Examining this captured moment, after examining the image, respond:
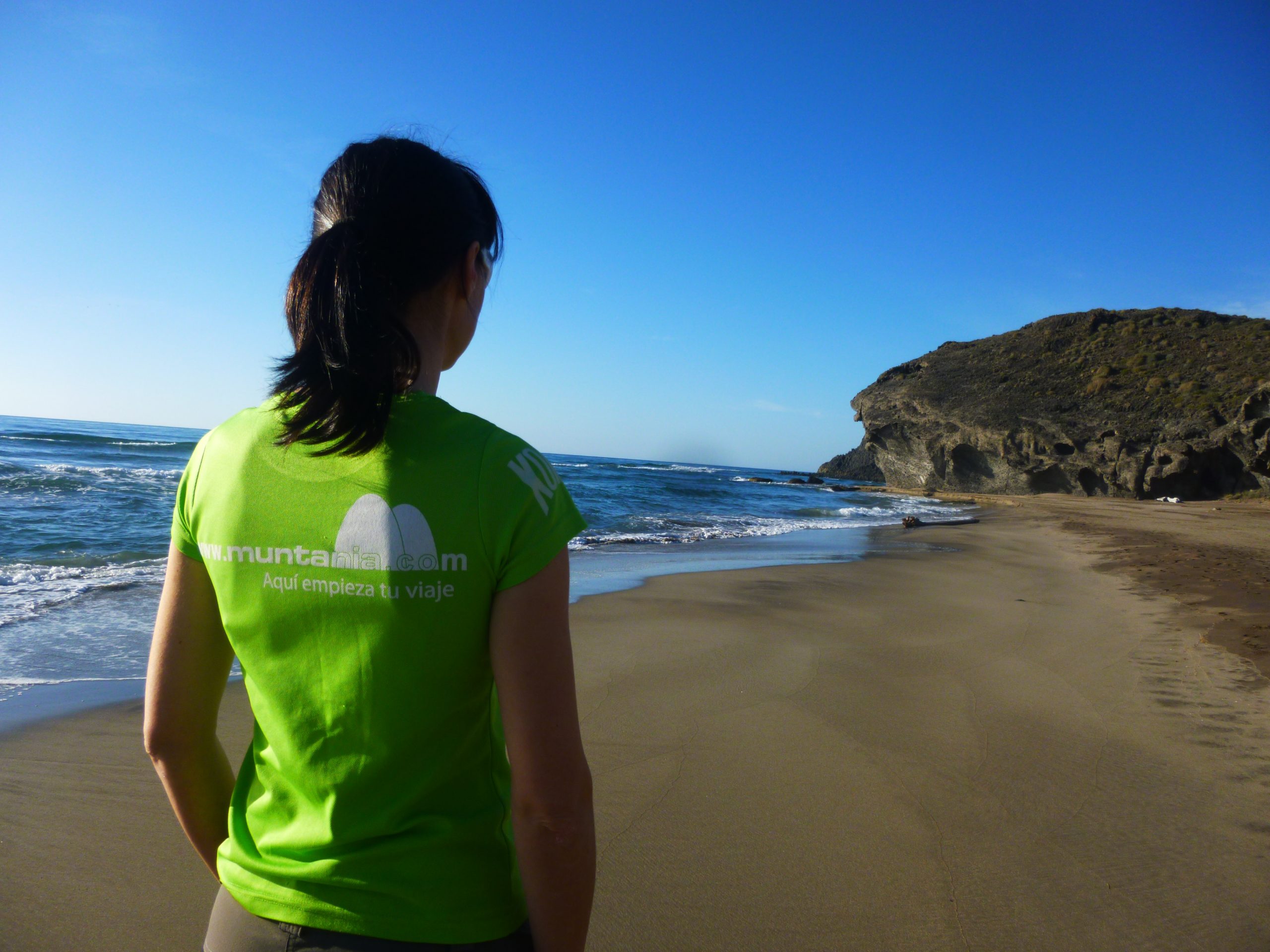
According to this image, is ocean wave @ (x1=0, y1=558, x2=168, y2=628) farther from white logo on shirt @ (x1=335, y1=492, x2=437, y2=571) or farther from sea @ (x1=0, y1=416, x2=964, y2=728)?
white logo on shirt @ (x1=335, y1=492, x2=437, y2=571)

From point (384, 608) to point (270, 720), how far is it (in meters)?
0.26

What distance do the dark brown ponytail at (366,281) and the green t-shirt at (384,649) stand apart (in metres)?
0.04

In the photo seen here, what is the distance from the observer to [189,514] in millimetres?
916

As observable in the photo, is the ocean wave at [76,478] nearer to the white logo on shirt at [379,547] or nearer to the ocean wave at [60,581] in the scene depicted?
the ocean wave at [60,581]

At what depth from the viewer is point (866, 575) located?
7906 mm

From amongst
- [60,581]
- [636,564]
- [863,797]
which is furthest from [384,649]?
[636,564]

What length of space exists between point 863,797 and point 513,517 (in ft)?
7.84

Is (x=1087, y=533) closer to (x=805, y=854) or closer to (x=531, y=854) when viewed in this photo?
(x=805, y=854)

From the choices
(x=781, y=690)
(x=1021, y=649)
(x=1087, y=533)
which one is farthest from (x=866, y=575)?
(x=1087, y=533)

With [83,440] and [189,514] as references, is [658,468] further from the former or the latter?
[189,514]

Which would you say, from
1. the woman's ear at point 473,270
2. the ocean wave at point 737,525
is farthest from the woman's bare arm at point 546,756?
the ocean wave at point 737,525

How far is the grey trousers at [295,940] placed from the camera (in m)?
0.78

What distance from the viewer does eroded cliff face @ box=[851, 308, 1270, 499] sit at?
2681 centimetres

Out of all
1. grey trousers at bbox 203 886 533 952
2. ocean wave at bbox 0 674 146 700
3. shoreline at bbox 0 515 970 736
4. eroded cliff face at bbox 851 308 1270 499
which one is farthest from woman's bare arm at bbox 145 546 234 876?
eroded cliff face at bbox 851 308 1270 499
